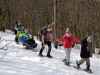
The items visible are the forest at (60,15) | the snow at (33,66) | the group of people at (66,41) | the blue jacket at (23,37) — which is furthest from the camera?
the forest at (60,15)

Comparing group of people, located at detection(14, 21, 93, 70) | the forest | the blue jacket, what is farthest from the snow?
the forest

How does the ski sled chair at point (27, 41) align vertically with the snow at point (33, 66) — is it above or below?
above

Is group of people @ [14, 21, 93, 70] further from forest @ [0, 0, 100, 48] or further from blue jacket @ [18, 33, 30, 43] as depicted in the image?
forest @ [0, 0, 100, 48]

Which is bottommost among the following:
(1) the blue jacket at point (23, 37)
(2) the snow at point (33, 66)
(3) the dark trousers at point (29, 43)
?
(2) the snow at point (33, 66)

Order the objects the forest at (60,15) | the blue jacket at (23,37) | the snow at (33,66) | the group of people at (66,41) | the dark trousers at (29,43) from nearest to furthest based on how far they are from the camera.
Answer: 1. the snow at (33,66)
2. the group of people at (66,41)
3. the dark trousers at (29,43)
4. the blue jacket at (23,37)
5. the forest at (60,15)

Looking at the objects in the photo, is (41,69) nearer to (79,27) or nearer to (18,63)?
(18,63)

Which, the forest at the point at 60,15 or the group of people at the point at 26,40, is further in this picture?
the forest at the point at 60,15

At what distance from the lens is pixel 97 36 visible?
53.9 ft

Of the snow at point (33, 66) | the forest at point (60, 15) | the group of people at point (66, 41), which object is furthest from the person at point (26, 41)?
the forest at point (60, 15)

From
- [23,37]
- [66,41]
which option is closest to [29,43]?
[23,37]

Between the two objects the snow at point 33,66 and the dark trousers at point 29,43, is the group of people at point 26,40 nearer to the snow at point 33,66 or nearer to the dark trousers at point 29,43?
the dark trousers at point 29,43

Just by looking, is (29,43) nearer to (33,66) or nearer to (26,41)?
(26,41)

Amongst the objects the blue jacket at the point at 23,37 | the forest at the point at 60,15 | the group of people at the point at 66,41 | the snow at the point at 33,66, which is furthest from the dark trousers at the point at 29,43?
the forest at the point at 60,15

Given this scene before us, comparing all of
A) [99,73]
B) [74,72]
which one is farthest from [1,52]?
[99,73]
